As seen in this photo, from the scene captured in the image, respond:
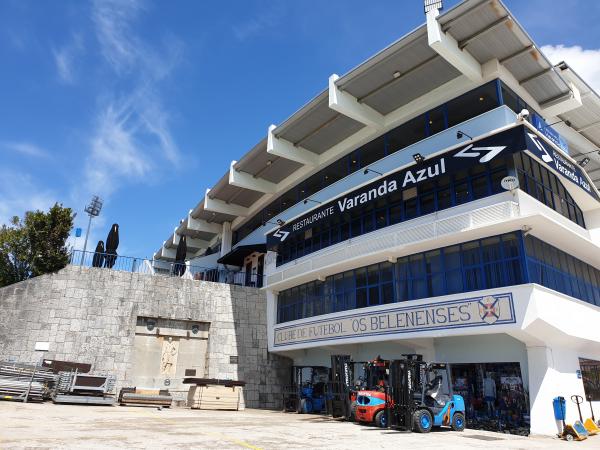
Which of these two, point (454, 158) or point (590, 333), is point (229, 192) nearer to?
point (454, 158)

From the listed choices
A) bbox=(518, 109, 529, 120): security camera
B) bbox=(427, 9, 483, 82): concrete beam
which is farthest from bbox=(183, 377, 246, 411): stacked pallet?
bbox=(427, 9, 483, 82): concrete beam

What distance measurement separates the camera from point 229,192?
107 feet

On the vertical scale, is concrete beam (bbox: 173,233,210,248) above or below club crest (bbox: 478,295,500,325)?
above

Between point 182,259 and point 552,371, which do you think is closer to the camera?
point 552,371

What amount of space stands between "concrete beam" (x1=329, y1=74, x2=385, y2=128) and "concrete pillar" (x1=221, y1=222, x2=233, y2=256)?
1801cm

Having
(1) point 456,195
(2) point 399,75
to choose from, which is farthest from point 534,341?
(2) point 399,75

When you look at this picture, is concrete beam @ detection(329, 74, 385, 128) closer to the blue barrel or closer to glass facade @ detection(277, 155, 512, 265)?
glass facade @ detection(277, 155, 512, 265)

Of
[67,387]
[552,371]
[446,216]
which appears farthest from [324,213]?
[67,387]

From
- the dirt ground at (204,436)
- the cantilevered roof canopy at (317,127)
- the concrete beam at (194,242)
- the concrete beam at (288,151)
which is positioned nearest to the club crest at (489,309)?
the dirt ground at (204,436)

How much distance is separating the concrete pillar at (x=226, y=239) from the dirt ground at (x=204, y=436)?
2100 centimetres

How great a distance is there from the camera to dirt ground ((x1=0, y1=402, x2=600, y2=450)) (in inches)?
382

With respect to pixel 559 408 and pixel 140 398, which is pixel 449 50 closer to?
pixel 559 408

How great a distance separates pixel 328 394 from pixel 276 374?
8.29 m

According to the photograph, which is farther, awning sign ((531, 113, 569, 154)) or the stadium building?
awning sign ((531, 113, 569, 154))
